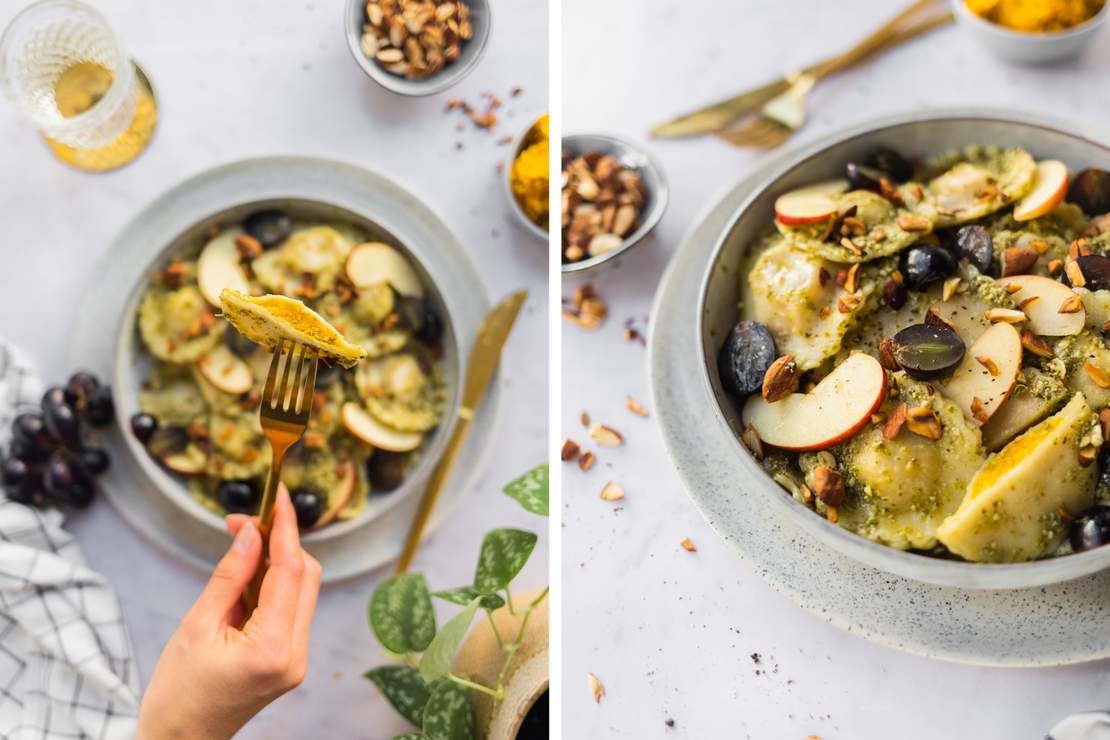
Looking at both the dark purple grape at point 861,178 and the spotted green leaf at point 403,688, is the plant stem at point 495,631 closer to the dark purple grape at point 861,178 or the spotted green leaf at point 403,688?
the spotted green leaf at point 403,688

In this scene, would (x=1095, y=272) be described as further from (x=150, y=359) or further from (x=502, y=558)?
(x=150, y=359)

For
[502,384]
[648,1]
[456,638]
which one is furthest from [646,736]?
[648,1]

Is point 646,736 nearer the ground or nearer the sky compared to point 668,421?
nearer the ground

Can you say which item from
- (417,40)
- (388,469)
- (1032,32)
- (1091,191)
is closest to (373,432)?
(388,469)

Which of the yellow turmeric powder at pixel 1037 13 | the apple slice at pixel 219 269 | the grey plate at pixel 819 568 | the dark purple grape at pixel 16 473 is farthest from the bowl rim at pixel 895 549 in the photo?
the dark purple grape at pixel 16 473

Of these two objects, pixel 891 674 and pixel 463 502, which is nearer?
pixel 891 674

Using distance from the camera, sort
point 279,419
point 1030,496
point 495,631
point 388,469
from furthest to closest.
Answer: point 388,469, point 495,631, point 279,419, point 1030,496

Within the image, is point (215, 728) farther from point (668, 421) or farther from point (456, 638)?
point (668, 421)
